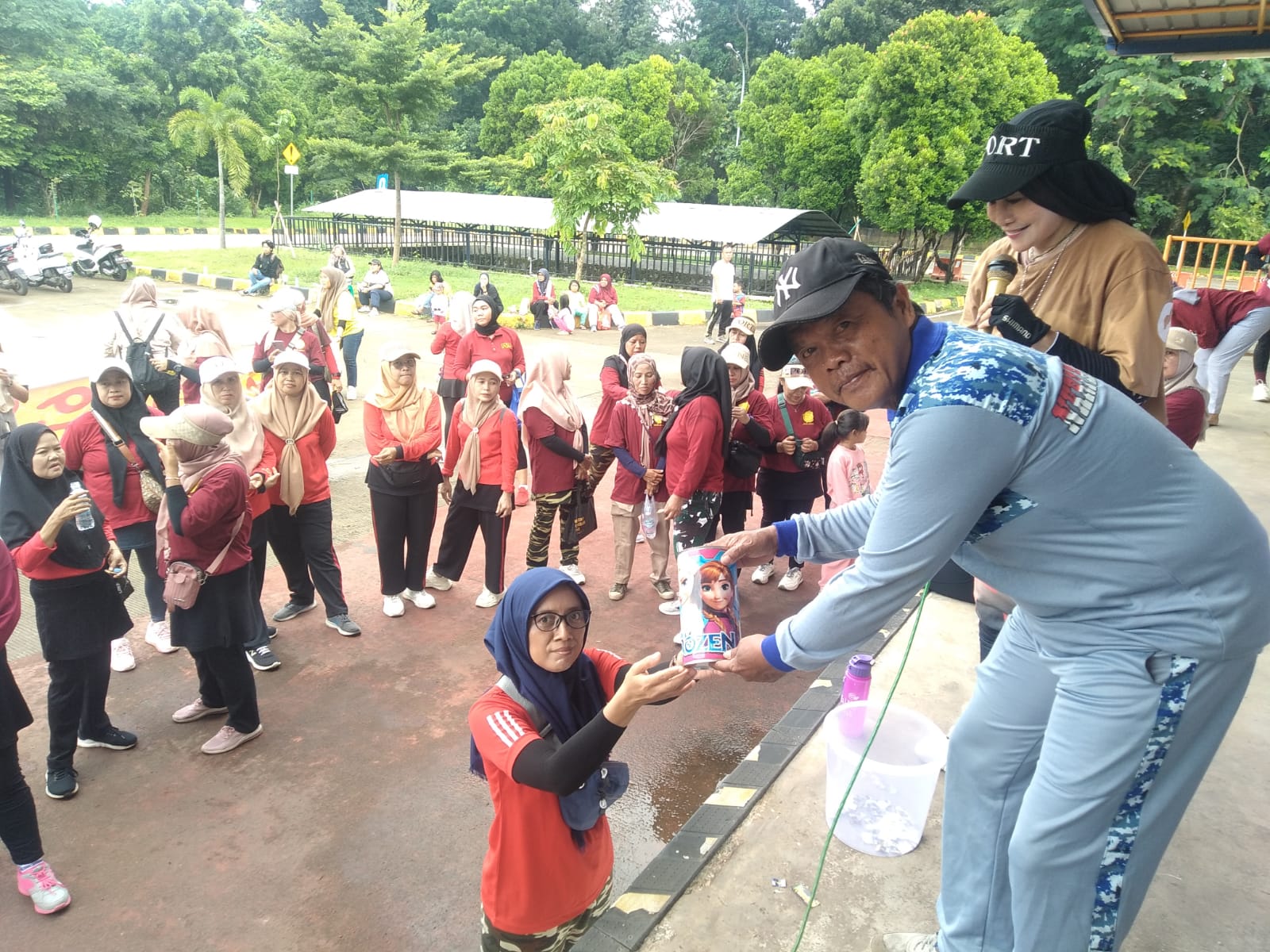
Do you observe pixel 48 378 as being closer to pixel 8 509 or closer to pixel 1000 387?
pixel 8 509

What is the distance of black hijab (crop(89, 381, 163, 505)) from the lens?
454cm

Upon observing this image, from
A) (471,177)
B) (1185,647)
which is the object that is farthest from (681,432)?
(471,177)

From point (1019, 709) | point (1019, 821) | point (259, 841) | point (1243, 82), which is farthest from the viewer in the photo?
point (1243, 82)

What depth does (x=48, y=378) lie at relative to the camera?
8.59 m

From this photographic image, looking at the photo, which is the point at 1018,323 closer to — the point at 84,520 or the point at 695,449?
the point at 695,449

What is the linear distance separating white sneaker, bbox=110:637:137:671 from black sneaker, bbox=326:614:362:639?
3.50 ft

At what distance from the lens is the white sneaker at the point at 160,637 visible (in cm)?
500

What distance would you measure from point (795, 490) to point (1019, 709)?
381 cm

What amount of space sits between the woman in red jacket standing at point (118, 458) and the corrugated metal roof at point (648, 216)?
53.6 ft

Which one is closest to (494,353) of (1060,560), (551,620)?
(551,620)

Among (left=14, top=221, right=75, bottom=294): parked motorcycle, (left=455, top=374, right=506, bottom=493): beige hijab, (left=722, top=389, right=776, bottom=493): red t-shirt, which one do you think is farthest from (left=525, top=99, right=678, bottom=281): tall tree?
(left=455, top=374, right=506, bottom=493): beige hijab

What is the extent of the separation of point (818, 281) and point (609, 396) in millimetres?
4255

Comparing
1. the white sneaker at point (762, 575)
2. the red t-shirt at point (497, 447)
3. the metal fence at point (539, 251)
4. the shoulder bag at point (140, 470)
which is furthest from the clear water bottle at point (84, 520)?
the metal fence at point (539, 251)

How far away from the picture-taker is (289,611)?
5477mm
